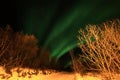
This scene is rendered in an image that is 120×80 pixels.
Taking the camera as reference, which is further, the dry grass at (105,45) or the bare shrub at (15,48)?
the bare shrub at (15,48)

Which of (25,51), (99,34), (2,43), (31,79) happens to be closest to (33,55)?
(25,51)

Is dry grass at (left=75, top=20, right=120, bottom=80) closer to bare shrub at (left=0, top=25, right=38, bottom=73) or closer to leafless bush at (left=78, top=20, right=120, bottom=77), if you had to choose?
leafless bush at (left=78, top=20, right=120, bottom=77)

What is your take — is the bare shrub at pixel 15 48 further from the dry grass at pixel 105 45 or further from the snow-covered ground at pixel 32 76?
the dry grass at pixel 105 45

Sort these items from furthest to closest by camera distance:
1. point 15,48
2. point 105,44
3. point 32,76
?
point 15,48 → point 32,76 → point 105,44

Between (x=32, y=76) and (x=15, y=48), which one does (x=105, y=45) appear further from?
(x=15, y=48)

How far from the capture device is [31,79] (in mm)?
24281

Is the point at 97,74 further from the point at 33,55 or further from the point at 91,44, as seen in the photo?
the point at 33,55

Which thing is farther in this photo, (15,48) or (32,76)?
(15,48)

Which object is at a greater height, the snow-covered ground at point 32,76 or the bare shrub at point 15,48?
the bare shrub at point 15,48

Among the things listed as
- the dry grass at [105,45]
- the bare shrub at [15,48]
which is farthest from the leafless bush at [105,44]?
the bare shrub at [15,48]

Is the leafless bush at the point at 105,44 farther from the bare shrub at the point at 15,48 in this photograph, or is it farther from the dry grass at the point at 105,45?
the bare shrub at the point at 15,48

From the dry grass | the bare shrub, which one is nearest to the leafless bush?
the dry grass

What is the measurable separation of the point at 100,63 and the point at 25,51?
639 inches

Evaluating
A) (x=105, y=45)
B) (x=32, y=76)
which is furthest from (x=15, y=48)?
(x=105, y=45)
